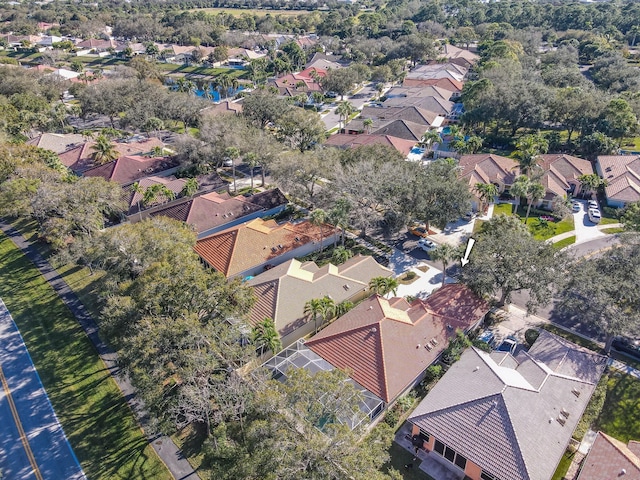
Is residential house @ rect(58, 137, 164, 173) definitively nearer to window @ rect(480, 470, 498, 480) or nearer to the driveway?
the driveway

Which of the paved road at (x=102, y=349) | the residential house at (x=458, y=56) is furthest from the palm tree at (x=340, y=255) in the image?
the residential house at (x=458, y=56)

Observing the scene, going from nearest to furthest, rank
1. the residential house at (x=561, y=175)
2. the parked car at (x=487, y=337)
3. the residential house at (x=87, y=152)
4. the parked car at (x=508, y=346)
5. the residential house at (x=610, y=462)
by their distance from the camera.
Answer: the residential house at (x=610, y=462), the parked car at (x=508, y=346), the parked car at (x=487, y=337), the residential house at (x=561, y=175), the residential house at (x=87, y=152)

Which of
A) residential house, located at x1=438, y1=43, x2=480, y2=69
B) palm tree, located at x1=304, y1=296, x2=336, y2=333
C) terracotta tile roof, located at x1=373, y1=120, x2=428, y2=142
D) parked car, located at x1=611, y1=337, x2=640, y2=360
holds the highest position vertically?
palm tree, located at x1=304, y1=296, x2=336, y2=333

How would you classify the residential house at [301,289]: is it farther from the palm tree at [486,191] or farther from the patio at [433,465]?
the palm tree at [486,191]

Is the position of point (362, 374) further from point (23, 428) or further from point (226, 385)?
point (23, 428)

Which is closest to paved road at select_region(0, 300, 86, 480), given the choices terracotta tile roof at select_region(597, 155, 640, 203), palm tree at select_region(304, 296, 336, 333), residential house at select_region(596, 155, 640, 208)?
palm tree at select_region(304, 296, 336, 333)

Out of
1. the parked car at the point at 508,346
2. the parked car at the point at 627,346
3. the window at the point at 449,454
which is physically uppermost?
the window at the point at 449,454

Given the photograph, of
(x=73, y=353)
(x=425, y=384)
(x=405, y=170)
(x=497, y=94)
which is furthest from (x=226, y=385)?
(x=497, y=94)

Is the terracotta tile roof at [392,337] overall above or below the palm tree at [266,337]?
below
